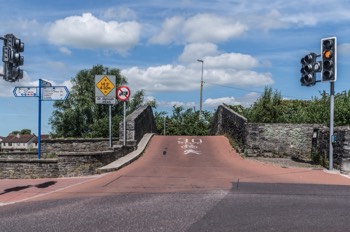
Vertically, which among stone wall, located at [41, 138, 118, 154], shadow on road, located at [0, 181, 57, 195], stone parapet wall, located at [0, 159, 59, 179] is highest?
stone wall, located at [41, 138, 118, 154]

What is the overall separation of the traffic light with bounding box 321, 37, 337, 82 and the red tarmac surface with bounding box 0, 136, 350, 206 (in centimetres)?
321

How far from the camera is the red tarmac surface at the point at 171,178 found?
11688 millimetres

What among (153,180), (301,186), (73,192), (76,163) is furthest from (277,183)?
(76,163)

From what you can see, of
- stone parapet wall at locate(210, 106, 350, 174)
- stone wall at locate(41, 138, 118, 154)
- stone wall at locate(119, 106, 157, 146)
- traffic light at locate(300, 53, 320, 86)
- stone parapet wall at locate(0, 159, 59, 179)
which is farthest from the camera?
stone wall at locate(41, 138, 118, 154)

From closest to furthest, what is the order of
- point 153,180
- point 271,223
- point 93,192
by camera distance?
point 271,223 → point 93,192 → point 153,180

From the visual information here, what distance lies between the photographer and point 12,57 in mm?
12203

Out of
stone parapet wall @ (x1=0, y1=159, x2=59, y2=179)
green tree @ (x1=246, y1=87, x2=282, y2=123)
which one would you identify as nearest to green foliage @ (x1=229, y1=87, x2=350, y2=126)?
green tree @ (x1=246, y1=87, x2=282, y2=123)

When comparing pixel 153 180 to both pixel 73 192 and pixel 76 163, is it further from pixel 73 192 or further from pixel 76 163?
pixel 76 163

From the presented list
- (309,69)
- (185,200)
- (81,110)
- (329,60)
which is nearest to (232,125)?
(309,69)

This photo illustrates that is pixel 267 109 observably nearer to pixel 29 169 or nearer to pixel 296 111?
pixel 296 111

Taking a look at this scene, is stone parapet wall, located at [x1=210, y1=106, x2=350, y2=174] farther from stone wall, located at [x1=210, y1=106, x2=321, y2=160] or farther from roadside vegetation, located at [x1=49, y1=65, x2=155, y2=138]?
roadside vegetation, located at [x1=49, y1=65, x2=155, y2=138]

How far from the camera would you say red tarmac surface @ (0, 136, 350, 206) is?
11.7m

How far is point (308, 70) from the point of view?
16.1m

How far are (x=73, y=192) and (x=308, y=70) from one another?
924 centimetres
